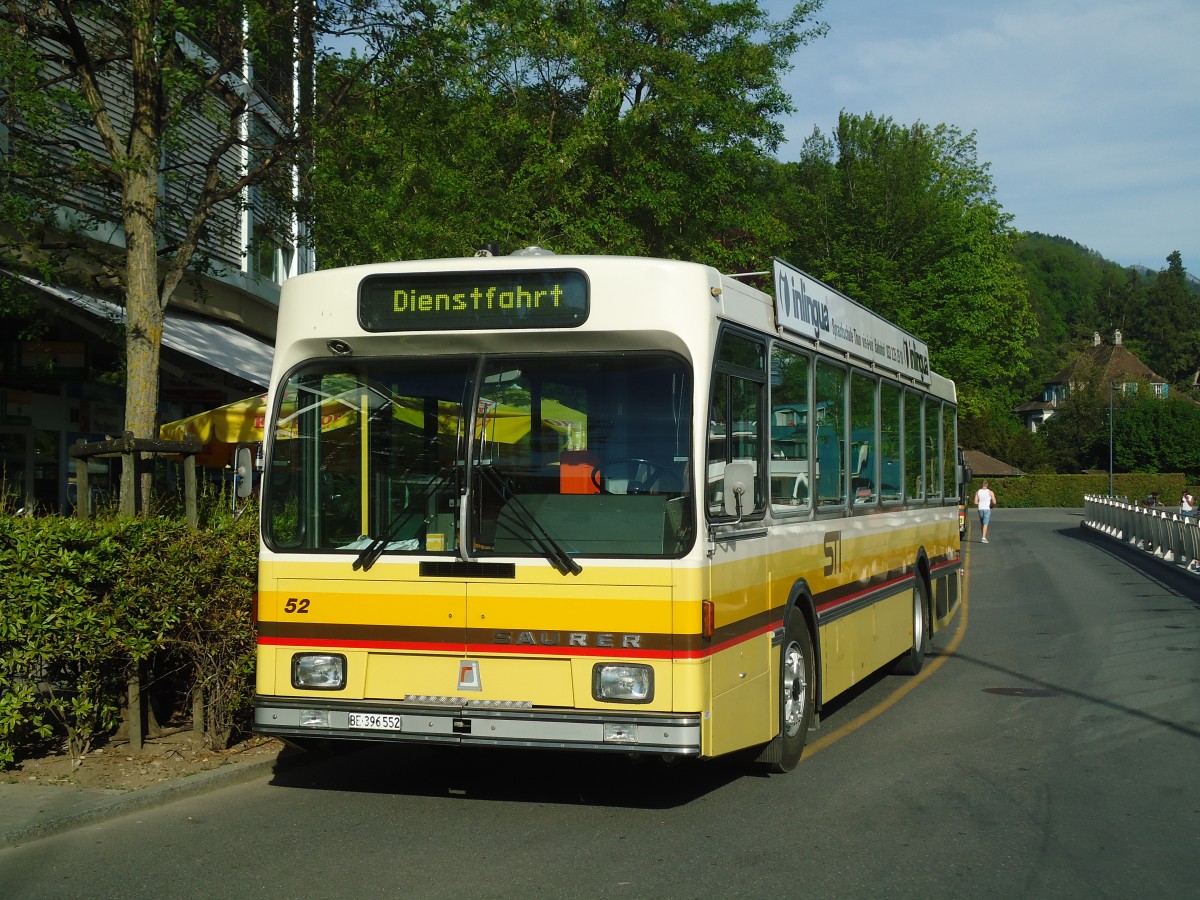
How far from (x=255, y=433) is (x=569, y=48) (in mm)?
14051

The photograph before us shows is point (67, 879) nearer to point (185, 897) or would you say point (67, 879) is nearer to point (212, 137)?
point (185, 897)

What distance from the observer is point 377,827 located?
288 inches

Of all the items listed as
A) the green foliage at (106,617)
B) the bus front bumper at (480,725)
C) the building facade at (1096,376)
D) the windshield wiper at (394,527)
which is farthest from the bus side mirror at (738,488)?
the building facade at (1096,376)

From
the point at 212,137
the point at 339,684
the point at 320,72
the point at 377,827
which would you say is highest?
the point at 212,137

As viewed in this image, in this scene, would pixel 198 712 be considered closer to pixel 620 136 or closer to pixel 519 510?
pixel 519 510

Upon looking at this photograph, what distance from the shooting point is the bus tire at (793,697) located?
8523 mm

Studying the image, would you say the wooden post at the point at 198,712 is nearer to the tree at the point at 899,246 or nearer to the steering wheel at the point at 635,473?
the steering wheel at the point at 635,473

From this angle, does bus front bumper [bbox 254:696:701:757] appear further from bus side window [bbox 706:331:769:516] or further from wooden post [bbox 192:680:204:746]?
wooden post [bbox 192:680:204:746]

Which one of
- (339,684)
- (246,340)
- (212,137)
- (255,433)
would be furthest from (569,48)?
(339,684)

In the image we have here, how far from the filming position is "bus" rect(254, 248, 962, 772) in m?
7.06

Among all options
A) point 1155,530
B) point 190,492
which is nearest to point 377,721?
point 190,492

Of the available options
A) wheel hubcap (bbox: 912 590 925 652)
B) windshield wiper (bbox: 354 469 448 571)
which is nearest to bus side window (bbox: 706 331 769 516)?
windshield wiper (bbox: 354 469 448 571)

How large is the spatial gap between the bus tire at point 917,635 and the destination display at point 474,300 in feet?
23.8

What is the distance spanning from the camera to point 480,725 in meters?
7.19
